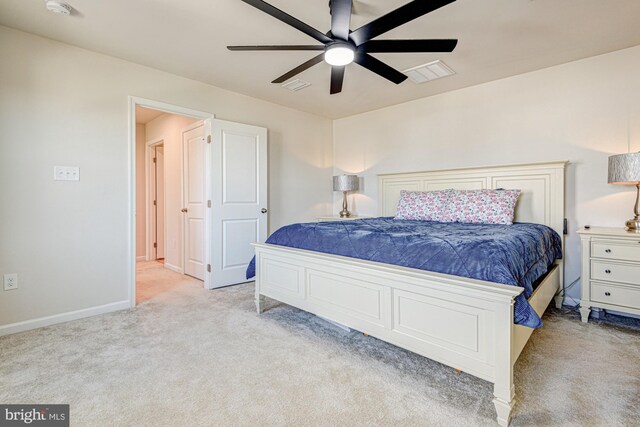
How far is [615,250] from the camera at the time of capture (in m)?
2.45

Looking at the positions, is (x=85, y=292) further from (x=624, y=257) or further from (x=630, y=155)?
(x=630, y=155)

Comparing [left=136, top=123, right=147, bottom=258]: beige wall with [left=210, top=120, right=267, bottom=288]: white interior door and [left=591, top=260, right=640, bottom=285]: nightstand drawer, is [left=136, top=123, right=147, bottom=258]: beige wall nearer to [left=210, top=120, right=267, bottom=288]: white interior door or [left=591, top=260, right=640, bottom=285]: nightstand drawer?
[left=210, top=120, right=267, bottom=288]: white interior door

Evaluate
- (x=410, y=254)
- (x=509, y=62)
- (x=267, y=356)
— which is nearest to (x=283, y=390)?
(x=267, y=356)

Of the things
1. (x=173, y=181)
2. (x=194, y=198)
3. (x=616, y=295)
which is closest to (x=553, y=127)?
(x=616, y=295)

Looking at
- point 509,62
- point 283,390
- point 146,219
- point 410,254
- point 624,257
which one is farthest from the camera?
point 146,219

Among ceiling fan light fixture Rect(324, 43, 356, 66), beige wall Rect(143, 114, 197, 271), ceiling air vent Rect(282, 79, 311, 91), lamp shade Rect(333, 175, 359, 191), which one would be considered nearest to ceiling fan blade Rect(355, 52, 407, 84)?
ceiling fan light fixture Rect(324, 43, 356, 66)

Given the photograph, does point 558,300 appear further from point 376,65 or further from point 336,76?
point 336,76

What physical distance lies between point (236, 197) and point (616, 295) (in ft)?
12.4

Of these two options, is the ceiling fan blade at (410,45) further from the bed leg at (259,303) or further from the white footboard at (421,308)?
the bed leg at (259,303)

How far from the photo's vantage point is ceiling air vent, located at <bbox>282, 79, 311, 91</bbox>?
3.52 meters

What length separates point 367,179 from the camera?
482cm

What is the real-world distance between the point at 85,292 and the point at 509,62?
180 inches

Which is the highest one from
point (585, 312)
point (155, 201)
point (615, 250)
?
point (155, 201)

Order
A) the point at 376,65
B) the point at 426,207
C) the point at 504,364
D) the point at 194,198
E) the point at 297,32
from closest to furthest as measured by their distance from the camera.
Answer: the point at 504,364 → the point at 376,65 → the point at 297,32 → the point at 426,207 → the point at 194,198
